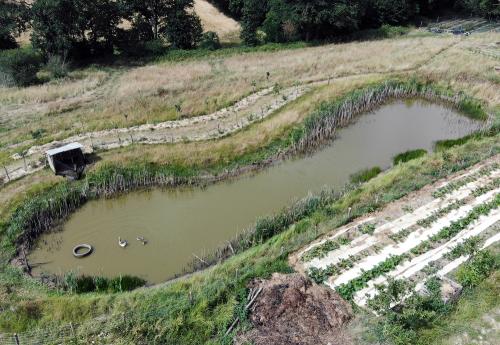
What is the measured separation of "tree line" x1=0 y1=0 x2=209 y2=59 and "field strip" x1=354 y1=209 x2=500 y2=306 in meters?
33.1

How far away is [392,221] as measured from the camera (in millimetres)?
16609

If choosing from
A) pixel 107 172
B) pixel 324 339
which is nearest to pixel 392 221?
pixel 324 339

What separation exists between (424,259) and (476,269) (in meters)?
1.59

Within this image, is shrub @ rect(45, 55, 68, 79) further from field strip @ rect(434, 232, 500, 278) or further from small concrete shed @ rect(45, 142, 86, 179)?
field strip @ rect(434, 232, 500, 278)

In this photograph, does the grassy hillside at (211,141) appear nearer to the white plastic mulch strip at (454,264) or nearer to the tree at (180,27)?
the white plastic mulch strip at (454,264)

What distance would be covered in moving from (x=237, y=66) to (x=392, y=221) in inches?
914

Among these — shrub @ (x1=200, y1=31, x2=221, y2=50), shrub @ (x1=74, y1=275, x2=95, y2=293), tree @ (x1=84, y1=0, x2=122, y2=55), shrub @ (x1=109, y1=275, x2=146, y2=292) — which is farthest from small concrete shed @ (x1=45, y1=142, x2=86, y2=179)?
shrub @ (x1=200, y1=31, x2=221, y2=50)

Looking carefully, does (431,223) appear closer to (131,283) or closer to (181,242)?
(181,242)

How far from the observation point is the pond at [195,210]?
1555 cm

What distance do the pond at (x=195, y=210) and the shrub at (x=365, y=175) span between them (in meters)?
0.35

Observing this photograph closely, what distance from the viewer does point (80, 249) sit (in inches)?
633

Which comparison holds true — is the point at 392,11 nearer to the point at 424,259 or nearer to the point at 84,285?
the point at 424,259

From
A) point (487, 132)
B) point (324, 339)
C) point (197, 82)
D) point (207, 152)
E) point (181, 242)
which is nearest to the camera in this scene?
point (324, 339)

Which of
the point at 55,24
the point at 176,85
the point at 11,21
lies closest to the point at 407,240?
the point at 176,85
